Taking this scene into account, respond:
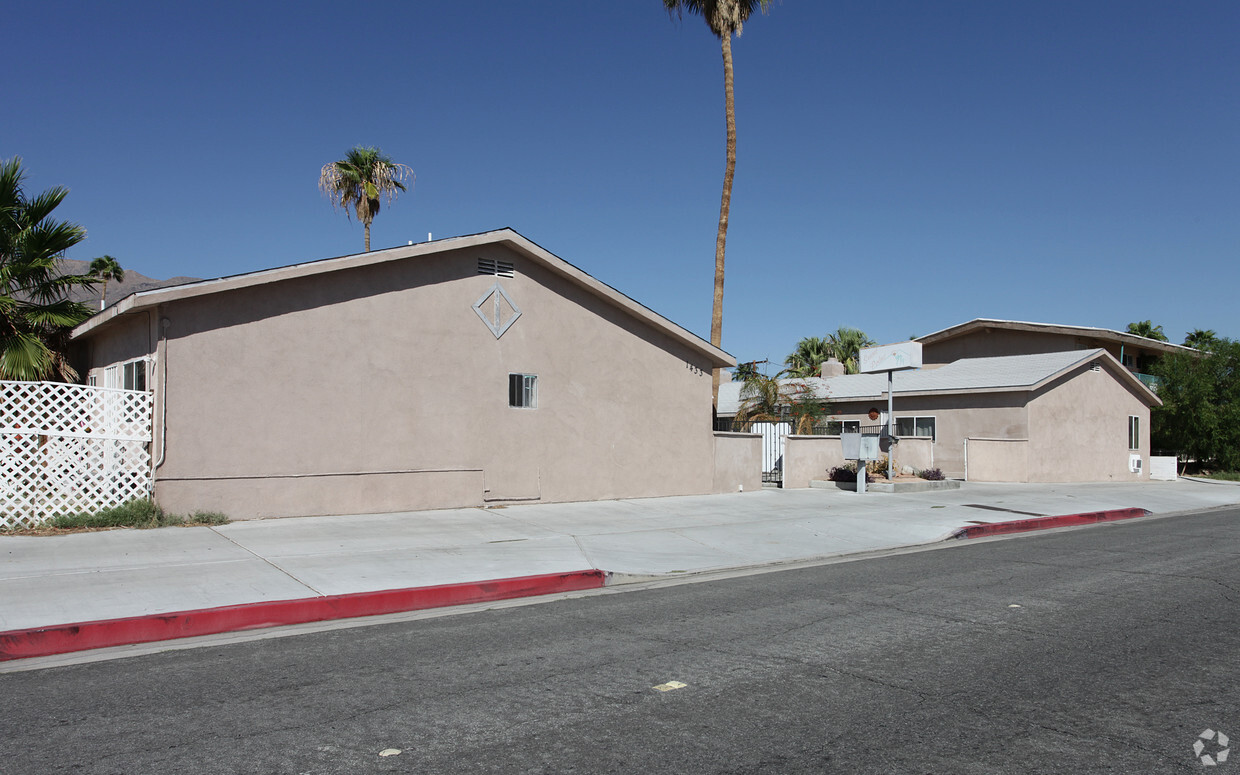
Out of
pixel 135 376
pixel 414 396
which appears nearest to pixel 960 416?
pixel 414 396

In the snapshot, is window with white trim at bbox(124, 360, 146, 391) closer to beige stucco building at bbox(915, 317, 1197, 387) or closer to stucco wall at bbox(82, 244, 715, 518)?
stucco wall at bbox(82, 244, 715, 518)

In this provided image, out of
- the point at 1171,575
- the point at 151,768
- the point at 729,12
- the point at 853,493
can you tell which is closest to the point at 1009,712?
the point at 151,768

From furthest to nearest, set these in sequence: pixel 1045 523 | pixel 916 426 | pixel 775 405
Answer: pixel 916 426 < pixel 775 405 < pixel 1045 523

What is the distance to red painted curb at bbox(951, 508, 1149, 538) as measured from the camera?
14625mm

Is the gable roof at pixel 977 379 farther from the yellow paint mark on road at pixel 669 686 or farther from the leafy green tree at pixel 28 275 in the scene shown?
the yellow paint mark on road at pixel 669 686

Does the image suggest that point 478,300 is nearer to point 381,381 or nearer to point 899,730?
point 381,381

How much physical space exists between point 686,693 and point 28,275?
47.2 feet

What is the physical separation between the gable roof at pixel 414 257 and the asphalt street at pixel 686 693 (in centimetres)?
759

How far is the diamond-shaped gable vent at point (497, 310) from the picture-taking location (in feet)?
53.0

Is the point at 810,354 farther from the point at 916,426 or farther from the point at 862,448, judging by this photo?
the point at 862,448

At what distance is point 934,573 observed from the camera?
1034 cm

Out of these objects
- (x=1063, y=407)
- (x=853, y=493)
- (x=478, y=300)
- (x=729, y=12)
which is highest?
(x=729, y=12)

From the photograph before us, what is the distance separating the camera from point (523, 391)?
1664 cm

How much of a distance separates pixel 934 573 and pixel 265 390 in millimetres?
10094
